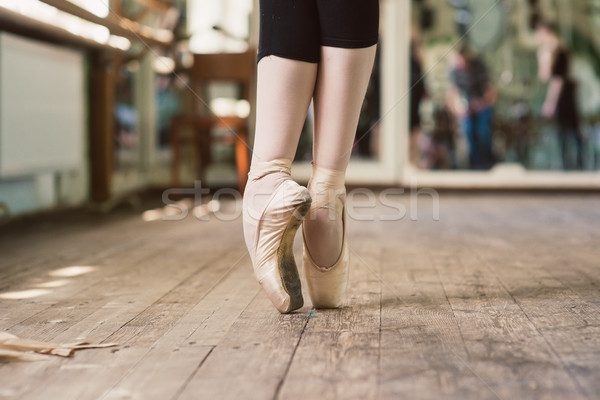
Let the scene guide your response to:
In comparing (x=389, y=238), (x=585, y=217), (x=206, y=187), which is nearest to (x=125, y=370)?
(x=389, y=238)

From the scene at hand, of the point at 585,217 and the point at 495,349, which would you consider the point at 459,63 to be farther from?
the point at 495,349

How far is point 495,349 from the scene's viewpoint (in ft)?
3.11

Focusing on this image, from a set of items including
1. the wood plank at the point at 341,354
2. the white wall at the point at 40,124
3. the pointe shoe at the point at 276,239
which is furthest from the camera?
the white wall at the point at 40,124

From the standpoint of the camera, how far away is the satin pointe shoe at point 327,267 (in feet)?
3.84

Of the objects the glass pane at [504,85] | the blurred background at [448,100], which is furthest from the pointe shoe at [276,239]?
the glass pane at [504,85]

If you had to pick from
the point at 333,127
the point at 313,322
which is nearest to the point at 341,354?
the point at 313,322

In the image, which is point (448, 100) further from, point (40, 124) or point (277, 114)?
point (277, 114)

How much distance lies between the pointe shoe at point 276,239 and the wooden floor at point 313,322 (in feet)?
0.16

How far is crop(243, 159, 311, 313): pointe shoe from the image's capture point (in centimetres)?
110

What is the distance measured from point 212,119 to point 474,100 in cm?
203

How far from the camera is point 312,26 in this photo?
1.12 m

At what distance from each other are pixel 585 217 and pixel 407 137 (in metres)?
1.97

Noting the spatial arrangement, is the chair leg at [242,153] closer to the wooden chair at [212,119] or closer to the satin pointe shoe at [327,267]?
the wooden chair at [212,119]

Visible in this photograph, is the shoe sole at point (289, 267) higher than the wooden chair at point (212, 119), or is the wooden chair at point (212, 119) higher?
the wooden chair at point (212, 119)
